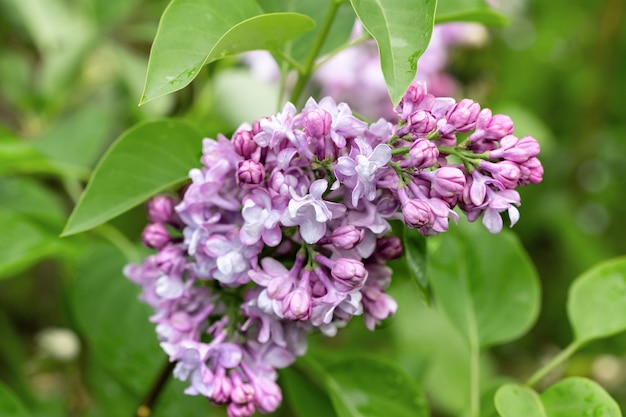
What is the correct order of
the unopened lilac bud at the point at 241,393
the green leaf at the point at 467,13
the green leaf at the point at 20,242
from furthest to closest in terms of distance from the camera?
the green leaf at the point at 20,242 → the green leaf at the point at 467,13 → the unopened lilac bud at the point at 241,393

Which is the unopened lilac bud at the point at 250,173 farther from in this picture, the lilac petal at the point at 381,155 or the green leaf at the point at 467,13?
the green leaf at the point at 467,13

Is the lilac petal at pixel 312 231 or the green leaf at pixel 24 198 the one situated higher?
the lilac petal at pixel 312 231

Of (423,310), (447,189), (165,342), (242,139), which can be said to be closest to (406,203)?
(447,189)

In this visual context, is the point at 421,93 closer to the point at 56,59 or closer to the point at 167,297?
the point at 167,297

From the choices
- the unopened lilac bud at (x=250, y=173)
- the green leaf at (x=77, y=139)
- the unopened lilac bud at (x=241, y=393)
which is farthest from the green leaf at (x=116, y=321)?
the unopened lilac bud at (x=250, y=173)

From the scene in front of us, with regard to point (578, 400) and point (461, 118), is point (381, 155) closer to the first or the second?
point (461, 118)

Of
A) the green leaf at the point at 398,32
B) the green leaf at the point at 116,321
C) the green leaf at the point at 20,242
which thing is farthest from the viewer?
the green leaf at the point at 116,321

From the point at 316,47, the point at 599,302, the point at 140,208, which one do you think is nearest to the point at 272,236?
the point at 316,47

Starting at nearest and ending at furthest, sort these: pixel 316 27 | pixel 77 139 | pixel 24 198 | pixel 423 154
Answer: pixel 423 154
pixel 316 27
pixel 24 198
pixel 77 139
